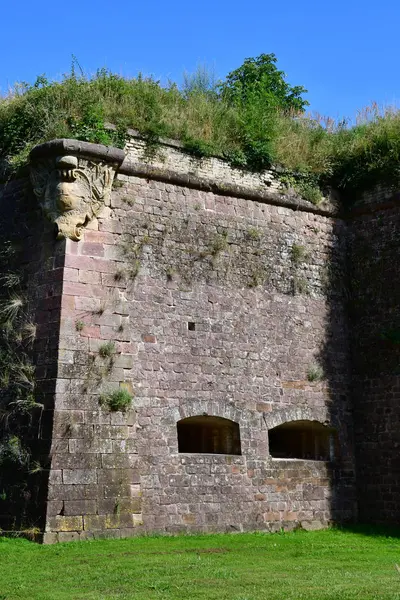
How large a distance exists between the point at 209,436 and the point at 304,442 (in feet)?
7.06

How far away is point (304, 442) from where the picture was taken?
639 inches

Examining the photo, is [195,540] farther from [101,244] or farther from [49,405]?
[101,244]

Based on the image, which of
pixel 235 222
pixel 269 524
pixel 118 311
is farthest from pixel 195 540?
pixel 235 222

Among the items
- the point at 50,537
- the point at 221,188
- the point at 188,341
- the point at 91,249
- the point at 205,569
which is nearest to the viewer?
the point at 205,569

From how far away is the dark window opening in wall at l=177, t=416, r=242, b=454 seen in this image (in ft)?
48.1

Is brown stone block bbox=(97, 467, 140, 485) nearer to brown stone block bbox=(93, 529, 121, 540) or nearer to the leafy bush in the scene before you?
brown stone block bbox=(93, 529, 121, 540)

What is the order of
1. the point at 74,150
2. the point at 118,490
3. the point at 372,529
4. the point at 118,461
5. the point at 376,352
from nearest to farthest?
the point at 118,490 → the point at 118,461 → the point at 74,150 → the point at 372,529 → the point at 376,352

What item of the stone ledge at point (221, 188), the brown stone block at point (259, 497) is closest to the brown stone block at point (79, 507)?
the brown stone block at point (259, 497)

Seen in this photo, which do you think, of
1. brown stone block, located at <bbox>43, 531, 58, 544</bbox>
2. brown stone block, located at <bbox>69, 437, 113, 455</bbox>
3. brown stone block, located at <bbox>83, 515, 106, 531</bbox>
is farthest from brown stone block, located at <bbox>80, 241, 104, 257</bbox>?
brown stone block, located at <bbox>43, 531, 58, 544</bbox>

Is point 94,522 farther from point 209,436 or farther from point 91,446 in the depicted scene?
point 209,436

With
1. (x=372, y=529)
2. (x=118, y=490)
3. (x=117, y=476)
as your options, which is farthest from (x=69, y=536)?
(x=372, y=529)

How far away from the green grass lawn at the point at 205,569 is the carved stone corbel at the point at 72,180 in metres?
4.90

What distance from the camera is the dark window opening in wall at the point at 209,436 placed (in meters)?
14.7

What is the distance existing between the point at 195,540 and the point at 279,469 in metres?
2.62
